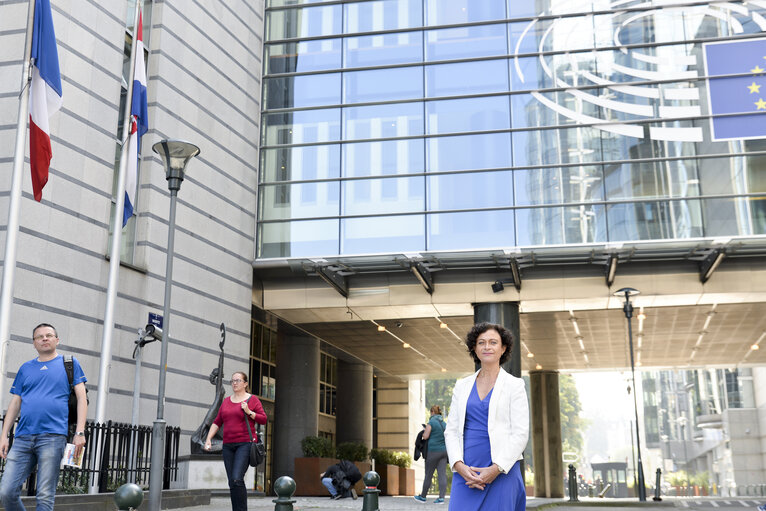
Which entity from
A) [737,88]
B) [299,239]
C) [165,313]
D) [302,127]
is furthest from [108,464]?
[737,88]

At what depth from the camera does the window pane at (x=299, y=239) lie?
2394 cm

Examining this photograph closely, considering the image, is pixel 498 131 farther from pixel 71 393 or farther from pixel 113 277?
pixel 71 393

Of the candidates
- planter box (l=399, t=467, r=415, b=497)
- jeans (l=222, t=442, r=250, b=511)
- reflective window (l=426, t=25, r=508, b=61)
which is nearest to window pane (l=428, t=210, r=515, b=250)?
reflective window (l=426, t=25, r=508, b=61)

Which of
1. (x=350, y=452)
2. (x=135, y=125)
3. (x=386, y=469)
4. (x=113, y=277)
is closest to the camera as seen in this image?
(x=113, y=277)

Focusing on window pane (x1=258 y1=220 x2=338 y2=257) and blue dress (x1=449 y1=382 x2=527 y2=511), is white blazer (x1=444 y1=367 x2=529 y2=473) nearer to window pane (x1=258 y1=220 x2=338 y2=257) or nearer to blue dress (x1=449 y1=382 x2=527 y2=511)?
blue dress (x1=449 y1=382 x2=527 y2=511)

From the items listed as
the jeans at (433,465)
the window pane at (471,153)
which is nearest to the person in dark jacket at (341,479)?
the jeans at (433,465)

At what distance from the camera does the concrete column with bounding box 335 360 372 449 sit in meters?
36.6

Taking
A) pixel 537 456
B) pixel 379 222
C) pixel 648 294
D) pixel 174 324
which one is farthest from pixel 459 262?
pixel 537 456

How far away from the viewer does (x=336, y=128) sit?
24984 mm

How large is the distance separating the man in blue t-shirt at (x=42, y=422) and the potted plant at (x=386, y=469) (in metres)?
24.1

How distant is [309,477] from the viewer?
1029 inches

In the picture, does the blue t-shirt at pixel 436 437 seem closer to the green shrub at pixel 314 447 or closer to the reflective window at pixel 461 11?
the green shrub at pixel 314 447

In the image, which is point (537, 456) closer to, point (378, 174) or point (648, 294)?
point (648, 294)

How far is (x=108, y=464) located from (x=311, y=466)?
43.4 feet
